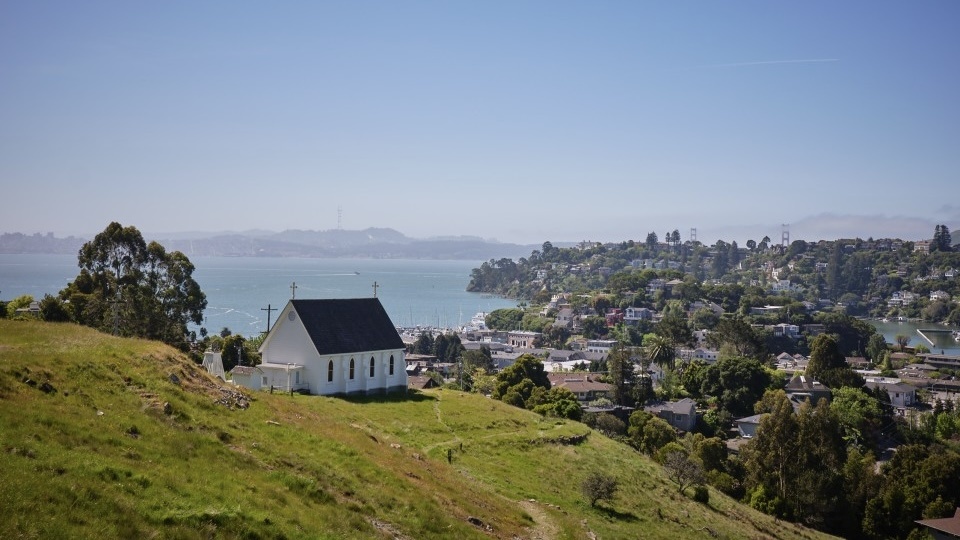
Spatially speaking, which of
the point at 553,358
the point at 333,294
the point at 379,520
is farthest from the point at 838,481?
the point at 333,294

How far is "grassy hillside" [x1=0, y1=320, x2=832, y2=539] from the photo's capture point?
1070 centimetres

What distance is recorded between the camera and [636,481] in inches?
1089

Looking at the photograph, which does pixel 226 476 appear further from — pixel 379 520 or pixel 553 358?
pixel 553 358

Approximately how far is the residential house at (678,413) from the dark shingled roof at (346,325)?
30.2 meters

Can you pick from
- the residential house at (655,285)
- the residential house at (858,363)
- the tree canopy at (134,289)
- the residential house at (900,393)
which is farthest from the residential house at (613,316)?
the tree canopy at (134,289)

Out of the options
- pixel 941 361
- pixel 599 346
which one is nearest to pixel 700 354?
pixel 599 346

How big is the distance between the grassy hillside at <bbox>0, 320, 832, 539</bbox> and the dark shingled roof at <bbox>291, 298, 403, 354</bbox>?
181 inches

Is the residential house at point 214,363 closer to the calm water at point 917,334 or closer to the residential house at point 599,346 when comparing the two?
the residential house at point 599,346

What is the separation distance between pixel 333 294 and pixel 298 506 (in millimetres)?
161075

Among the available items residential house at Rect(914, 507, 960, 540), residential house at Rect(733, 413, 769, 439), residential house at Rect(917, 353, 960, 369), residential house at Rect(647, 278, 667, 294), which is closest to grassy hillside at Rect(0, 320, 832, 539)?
residential house at Rect(914, 507, 960, 540)

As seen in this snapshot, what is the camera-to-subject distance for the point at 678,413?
197 ft

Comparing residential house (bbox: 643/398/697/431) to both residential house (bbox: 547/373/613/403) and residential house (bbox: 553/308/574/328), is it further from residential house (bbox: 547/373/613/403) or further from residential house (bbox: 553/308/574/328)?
residential house (bbox: 553/308/574/328)

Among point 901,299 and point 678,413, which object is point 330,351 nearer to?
point 678,413

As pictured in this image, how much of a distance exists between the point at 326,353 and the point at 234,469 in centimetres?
1752
